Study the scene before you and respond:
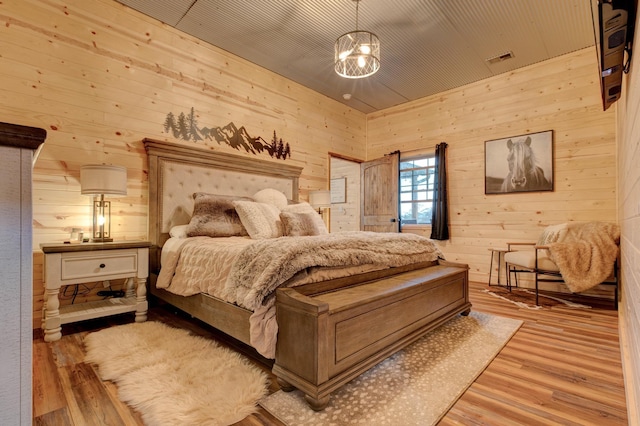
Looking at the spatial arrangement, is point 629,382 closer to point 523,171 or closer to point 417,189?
point 523,171

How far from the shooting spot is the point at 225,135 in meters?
3.79

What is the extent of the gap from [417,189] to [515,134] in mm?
1617

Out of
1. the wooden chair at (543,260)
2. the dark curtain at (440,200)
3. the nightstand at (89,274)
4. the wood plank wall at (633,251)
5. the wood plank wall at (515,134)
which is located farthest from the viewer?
the dark curtain at (440,200)

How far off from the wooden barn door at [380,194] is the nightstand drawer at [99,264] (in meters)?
3.76

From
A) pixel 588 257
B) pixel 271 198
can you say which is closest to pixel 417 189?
pixel 588 257

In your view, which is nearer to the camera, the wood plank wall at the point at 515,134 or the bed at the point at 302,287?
the bed at the point at 302,287

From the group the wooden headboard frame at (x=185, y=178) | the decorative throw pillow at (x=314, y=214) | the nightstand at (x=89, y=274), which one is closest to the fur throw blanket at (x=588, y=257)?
the decorative throw pillow at (x=314, y=214)

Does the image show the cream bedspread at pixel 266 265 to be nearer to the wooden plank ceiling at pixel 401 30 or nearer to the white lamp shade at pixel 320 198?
the white lamp shade at pixel 320 198

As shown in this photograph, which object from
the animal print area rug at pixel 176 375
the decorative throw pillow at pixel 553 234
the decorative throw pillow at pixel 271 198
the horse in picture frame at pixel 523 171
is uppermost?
the horse in picture frame at pixel 523 171

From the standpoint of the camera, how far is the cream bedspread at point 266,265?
1.68 m

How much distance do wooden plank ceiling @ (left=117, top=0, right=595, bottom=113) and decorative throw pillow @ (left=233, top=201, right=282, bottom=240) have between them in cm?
193

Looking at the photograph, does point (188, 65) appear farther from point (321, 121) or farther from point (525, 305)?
point (525, 305)

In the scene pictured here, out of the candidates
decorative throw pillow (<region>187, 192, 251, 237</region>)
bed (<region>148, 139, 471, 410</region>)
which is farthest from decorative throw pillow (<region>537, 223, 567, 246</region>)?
decorative throw pillow (<region>187, 192, 251, 237</region>)

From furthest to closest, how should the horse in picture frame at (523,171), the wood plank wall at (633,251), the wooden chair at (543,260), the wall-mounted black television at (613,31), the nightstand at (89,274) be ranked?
the horse in picture frame at (523,171), the wooden chair at (543,260), the nightstand at (89,274), the wall-mounted black television at (613,31), the wood plank wall at (633,251)
